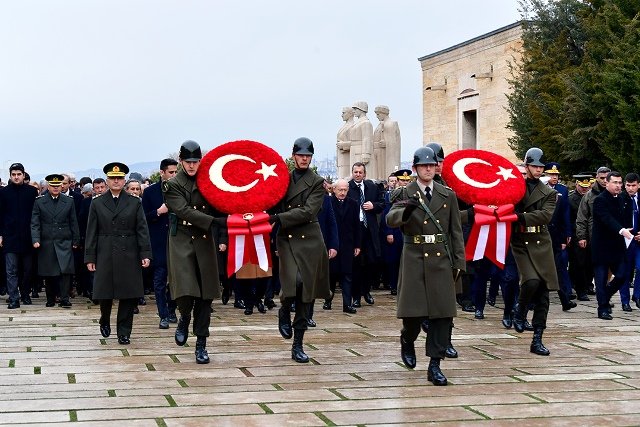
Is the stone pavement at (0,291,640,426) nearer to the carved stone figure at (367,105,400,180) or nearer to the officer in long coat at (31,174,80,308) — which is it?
the officer in long coat at (31,174,80,308)

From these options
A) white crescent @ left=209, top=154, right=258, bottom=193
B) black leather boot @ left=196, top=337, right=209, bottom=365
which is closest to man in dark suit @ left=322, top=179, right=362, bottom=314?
white crescent @ left=209, top=154, right=258, bottom=193

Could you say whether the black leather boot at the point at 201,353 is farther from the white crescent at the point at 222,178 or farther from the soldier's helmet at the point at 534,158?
the soldier's helmet at the point at 534,158

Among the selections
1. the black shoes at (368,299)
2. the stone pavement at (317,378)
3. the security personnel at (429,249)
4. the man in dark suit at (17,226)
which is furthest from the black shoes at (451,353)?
the man in dark suit at (17,226)

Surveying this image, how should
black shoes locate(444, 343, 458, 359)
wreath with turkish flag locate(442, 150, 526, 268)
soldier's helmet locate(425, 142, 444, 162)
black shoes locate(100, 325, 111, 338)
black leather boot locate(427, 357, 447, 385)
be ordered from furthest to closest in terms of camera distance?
black shoes locate(100, 325, 111, 338) < soldier's helmet locate(425, 142, 444, 162) < wreath with turkish flag locate(442, 150, 526, 268) < black shoes locate(444, 343, 458, 359) < black leather boot locate(427, 357, 447, 385)

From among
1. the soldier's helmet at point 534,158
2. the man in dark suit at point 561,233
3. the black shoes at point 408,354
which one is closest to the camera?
the black shoes at point 408,354

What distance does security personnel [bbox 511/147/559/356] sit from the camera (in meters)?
10.3

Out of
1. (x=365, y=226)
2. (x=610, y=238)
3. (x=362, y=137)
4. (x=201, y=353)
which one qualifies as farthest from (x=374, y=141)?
(x=201, y=353)

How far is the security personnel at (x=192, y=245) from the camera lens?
378 inches

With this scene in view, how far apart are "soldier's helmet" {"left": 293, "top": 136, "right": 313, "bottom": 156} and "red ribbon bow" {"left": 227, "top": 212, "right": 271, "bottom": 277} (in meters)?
0.64

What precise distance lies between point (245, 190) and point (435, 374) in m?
2.46

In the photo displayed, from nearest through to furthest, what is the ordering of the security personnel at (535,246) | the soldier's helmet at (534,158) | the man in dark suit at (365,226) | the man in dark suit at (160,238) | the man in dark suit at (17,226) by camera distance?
1. the security personnel at (535,246)
2. the soldier's helmet at (534,158)
3. the man in dark suit at (160,238)
4. the man in dark suit at (365,226)
5. the man in dark suit at (17,226)

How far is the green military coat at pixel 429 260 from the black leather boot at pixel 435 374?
0.38m

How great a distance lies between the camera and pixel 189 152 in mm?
9750

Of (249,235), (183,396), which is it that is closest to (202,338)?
(249,235)
